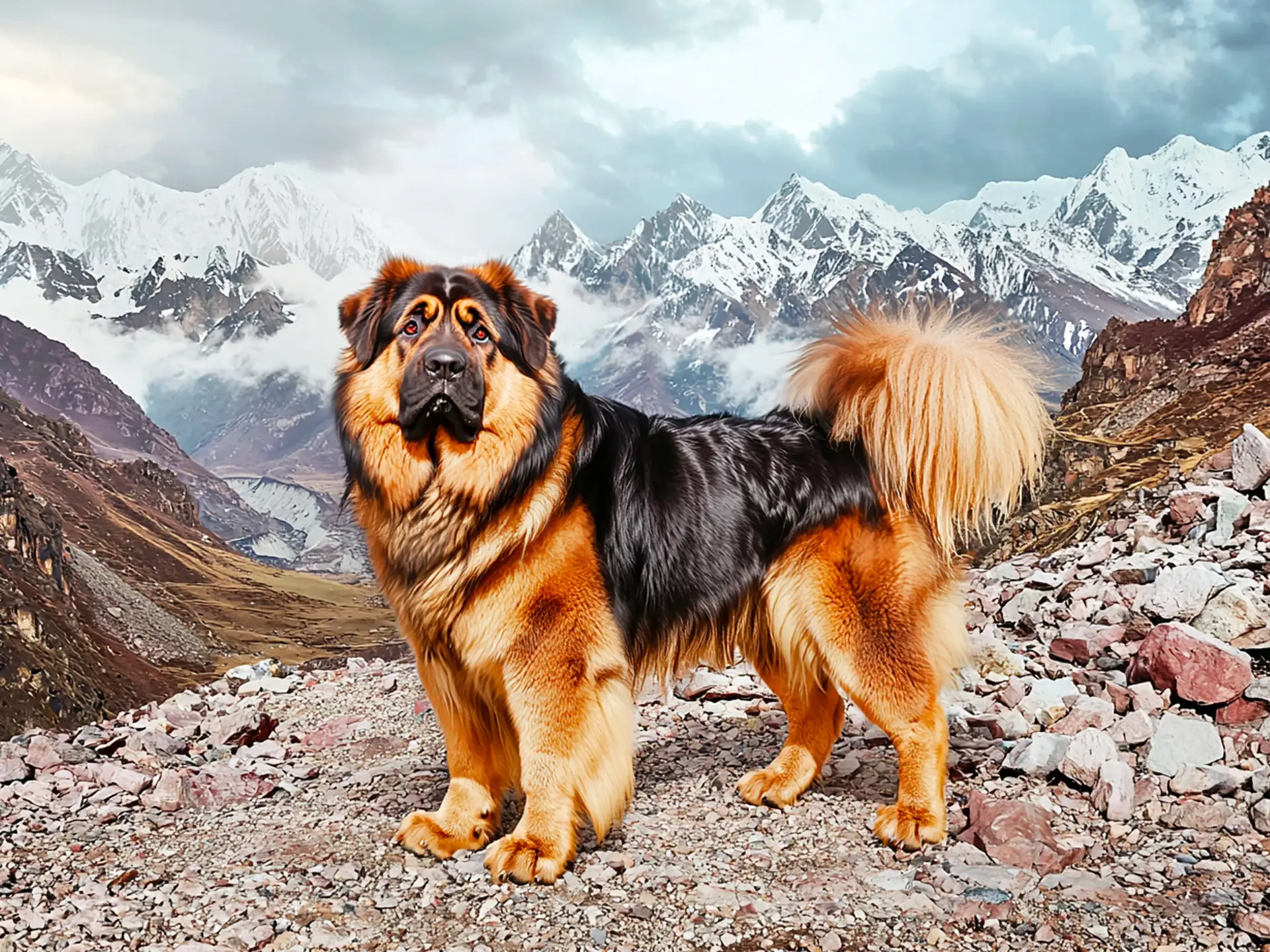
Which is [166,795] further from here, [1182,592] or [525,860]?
[1182,592]

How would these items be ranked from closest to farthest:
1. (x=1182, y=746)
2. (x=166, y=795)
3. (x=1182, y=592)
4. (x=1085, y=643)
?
(x=1182, y=746)
(x=166, y=795)
(x=1182, y=592)
(x=1085, y=643)

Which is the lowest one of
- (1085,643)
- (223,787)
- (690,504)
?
(223,787)

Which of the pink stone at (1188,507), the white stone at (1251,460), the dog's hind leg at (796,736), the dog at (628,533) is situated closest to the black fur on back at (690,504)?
the dog at (628,533)

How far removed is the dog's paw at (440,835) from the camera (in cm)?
397

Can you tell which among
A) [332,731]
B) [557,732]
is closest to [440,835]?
[557,732]

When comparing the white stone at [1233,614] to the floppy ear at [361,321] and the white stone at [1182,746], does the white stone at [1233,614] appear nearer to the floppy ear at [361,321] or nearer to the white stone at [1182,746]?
the white stone at [1182,746]

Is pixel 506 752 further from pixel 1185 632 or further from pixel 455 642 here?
pixel 1185 632

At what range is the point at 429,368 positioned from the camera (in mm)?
3559

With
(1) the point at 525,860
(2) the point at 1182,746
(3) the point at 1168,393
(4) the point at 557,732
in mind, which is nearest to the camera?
(1) the point at 525,860

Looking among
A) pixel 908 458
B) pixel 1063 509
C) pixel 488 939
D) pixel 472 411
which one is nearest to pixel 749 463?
pixel 908 458

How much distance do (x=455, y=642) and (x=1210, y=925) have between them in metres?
3.11

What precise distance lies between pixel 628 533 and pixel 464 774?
4.63 ft

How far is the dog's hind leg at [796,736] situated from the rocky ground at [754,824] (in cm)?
10

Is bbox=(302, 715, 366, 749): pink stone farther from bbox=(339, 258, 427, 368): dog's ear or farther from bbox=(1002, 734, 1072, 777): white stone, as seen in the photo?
bbox=(1002, 734, 1072, 777): white stone
